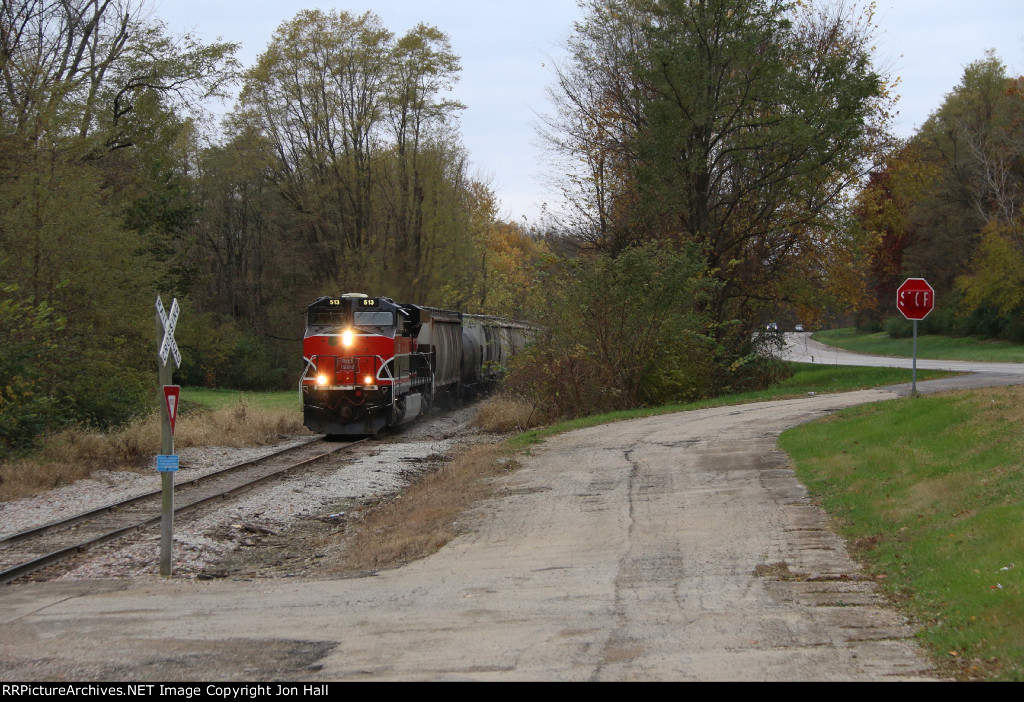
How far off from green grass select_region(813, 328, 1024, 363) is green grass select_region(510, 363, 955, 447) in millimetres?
8550

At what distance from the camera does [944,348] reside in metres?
51.7

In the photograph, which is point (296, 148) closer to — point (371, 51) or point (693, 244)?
point (371, 51)

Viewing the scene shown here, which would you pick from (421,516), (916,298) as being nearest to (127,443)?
(421,516)

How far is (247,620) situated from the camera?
775 cm

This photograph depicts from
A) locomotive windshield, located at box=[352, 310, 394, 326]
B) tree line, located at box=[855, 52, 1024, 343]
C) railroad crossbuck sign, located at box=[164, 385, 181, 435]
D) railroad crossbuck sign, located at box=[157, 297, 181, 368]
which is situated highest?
tree line, located at box=[855, 52, 1024, 343]

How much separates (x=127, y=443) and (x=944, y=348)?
4662cm

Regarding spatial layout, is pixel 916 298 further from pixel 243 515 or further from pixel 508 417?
pixel 243 515

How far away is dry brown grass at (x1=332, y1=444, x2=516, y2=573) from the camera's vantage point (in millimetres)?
10578

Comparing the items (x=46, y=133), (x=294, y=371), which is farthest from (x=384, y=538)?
(x=294, y=371)

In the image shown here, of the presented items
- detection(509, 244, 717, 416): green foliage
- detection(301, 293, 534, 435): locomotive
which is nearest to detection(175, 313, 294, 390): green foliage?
detection(301, 293, 534, 435): locomotive

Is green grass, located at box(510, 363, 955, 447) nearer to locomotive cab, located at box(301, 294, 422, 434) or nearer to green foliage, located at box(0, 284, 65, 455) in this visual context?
locomotive cab, located at box(301, 294, 422, 434)

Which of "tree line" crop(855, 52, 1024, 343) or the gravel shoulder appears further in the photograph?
"tree line" crop(855, 52, 1024, 343)

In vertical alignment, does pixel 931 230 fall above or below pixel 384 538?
above

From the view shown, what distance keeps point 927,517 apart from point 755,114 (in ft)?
76.7
